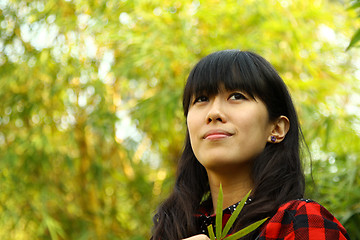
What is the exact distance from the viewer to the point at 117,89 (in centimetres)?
249

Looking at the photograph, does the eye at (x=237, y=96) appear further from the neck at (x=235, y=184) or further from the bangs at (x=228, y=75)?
the neck at (x=235, y=184)

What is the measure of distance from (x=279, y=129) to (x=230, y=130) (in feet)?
0.43

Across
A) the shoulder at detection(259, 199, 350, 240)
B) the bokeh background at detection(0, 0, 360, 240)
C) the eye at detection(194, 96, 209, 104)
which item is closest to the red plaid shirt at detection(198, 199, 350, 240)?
the shoulder at detection(259, 199, 350, 240)

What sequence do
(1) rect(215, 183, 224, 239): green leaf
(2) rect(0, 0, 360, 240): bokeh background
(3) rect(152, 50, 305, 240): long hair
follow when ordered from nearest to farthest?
1. (1) rect(215, 183, 224, 239): green leaf
2. (3) rect(152, 50, 305, 240): long hair
3. (2) rect(0, 0, 360, 240): bokeh background

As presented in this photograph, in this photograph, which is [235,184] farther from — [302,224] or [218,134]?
[302,224]

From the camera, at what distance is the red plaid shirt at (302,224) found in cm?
74

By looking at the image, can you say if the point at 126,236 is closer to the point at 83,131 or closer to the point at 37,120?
the point at 83,131

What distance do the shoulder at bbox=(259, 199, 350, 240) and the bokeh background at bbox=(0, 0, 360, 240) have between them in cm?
126

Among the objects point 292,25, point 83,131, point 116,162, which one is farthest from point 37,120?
point 292,25

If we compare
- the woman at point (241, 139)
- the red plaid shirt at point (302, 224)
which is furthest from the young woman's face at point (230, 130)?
the red plaid shirt at point (302, 224)

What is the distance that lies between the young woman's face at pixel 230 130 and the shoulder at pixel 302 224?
0.15 meters

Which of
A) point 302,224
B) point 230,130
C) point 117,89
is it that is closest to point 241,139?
point 230,130

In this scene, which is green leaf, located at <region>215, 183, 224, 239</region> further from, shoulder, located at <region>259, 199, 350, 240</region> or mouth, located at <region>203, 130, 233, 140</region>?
mouth, located at <region>203, 130, 233, 140</region>

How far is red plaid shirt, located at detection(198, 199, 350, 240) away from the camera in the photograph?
0.74 meters
